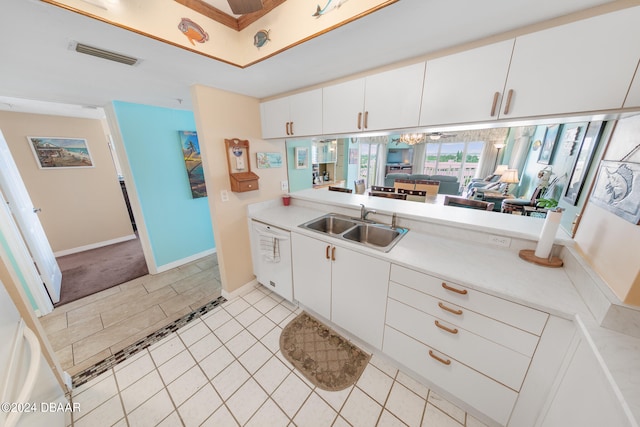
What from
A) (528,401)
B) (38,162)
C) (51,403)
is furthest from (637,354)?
(38,162)

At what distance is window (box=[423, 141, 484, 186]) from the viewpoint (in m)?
7.23

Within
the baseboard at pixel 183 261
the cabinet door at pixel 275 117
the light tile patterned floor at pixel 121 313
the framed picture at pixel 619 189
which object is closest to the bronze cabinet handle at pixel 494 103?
the framed picture at pixel 619 189

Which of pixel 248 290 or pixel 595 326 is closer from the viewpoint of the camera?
pixel 595 326

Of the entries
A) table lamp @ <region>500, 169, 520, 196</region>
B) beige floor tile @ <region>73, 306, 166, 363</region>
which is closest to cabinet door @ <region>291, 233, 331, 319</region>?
beige floor tile @ <region>73, 306, 166, 363</region>

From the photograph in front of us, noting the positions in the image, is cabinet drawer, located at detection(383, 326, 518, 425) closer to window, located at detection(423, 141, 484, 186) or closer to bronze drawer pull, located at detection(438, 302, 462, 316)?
bronze drawer pull, located at detection(438, 302, 462, 316)

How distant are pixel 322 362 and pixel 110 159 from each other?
457cm

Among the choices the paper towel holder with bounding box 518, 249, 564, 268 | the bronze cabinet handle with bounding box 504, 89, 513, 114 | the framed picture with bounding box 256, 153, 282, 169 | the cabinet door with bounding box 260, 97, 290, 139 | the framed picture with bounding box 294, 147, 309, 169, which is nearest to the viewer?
the bronze cabinet handle with bounding box 504, 89, 513, 114

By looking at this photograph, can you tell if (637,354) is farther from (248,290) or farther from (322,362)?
(248,290)

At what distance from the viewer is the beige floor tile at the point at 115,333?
5.48ft

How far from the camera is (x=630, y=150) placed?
882 millimetres

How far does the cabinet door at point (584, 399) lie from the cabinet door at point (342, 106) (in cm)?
162

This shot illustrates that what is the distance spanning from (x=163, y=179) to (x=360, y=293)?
2845 mm

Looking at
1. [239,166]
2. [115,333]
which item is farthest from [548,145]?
[115,333]

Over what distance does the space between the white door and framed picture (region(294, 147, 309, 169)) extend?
9.27 feet
